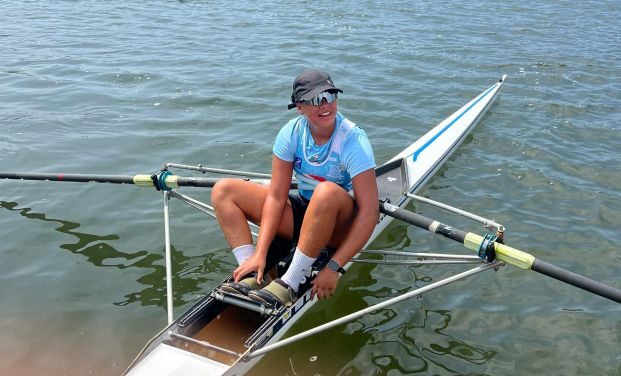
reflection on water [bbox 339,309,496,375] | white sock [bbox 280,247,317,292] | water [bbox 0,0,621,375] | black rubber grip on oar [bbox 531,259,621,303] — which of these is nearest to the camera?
black rubber grip on oar [bbox 531,259,621,303]

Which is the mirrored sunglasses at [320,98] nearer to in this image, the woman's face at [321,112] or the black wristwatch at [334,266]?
the woman's face at [321,112]

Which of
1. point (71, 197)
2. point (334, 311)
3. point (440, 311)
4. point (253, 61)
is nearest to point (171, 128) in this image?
point (71, 197)

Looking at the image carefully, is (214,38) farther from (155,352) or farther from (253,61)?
(155,352)

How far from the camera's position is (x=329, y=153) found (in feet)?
15.8

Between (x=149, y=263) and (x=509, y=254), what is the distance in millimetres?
3742

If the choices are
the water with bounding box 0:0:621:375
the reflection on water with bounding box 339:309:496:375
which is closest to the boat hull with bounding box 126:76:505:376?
the water with bounding box 0:0:621:375

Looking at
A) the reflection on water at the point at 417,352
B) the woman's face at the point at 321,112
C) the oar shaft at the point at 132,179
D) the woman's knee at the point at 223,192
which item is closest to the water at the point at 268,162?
the reflection on water at the point at 417,352

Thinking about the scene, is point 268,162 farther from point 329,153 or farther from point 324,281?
point 324,281

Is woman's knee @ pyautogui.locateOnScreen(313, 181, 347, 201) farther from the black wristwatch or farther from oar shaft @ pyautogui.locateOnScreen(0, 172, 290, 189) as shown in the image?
oar shaft @ pyautogui.locateOnScreen(0, 172, 290, 189)

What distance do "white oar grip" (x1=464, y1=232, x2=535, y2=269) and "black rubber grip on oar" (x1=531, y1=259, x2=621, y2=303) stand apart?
0.20ft

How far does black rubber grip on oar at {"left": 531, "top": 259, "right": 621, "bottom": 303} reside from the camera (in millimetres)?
4223

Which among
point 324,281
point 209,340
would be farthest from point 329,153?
point 209,340

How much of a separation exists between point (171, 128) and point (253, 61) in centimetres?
409

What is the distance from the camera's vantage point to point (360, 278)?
602cm
